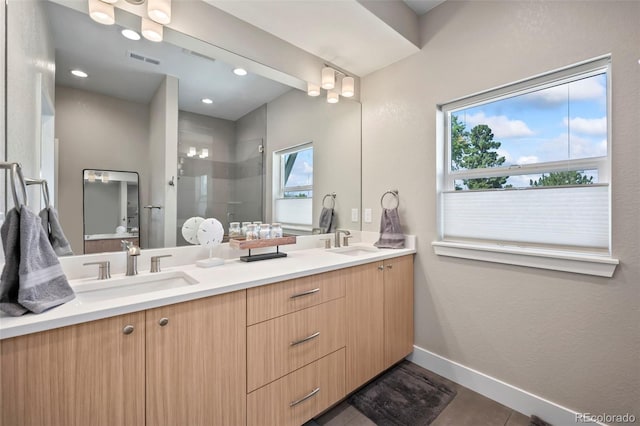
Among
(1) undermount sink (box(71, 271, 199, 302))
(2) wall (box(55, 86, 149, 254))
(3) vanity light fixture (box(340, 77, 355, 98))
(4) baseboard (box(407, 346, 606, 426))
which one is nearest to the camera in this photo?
(1) undermount sink (box(71, 271, 199, 302))

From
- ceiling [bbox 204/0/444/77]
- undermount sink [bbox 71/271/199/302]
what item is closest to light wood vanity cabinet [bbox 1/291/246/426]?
undermount sink [bbox 71/271/199/302]

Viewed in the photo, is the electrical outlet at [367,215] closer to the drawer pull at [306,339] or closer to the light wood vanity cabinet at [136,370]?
the drawer pull at [306,339]

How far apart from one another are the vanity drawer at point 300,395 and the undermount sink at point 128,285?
0.62m

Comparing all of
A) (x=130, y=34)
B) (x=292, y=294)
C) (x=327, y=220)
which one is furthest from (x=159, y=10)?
(x=327, y=220)

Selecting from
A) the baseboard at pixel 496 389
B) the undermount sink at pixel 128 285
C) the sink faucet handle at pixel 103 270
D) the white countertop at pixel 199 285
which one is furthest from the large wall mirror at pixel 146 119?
the baseboard at pixel 496 389

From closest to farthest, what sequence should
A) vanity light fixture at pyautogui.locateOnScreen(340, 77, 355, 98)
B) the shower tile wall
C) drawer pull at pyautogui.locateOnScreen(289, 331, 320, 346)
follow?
1. drawer pull at pyautogui.locateOnScreen(289, 331, 320, 346)
2. the shower tile wall
3. vanity light fixture at pyautogui.locateOnScreen(340, 77, 355, 98)

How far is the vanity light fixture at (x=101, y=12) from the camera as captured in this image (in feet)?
4.15

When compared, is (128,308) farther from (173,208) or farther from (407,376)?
(407,376)

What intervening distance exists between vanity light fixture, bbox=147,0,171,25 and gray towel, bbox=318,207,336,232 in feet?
5.20

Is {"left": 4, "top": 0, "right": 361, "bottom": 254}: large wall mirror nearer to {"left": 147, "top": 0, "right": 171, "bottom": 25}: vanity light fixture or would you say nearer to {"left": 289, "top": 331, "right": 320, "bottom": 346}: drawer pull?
{"left": 147, "top": 0, "right": 171, "bottom": 25}: vanity light fixture

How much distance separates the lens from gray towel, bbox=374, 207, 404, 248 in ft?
6.86

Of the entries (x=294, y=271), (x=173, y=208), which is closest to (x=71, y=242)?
(x=173, y=208)

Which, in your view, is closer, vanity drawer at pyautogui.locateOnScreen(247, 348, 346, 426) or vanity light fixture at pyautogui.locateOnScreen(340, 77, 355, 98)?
vanity drawer at pyautogui.locateOnScreen(247, 348, 346, 426)

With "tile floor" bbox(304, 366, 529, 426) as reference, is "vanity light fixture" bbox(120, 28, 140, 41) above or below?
above
